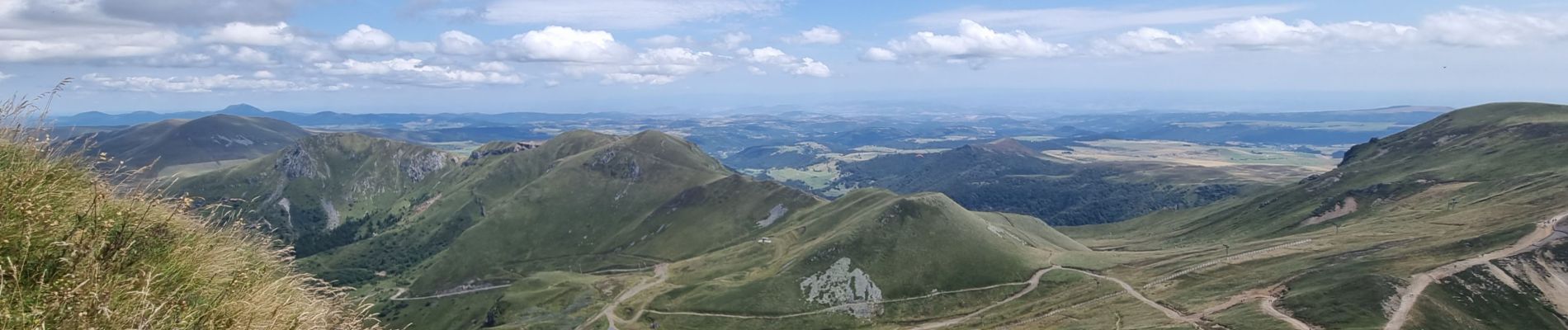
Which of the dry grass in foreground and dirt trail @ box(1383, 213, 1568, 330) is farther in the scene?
dirt trail @ box(1383, 213, 1568, 330)

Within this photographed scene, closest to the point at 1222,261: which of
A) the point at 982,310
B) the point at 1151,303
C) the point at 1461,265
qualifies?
the point at 1151,303

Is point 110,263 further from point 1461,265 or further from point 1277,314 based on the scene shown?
point 1461,265

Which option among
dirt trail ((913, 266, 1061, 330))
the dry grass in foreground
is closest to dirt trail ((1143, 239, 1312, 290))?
dirt trail ((913, 266, 1061, 330))

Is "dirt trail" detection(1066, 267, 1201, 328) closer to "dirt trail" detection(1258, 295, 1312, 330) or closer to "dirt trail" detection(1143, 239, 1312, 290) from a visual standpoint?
"dirt trail" detection(1143, 239, 1312, 290)

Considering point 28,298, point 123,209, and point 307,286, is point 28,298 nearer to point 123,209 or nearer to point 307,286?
point 123,209

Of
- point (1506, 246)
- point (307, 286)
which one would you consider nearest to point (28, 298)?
point (307, 286)
